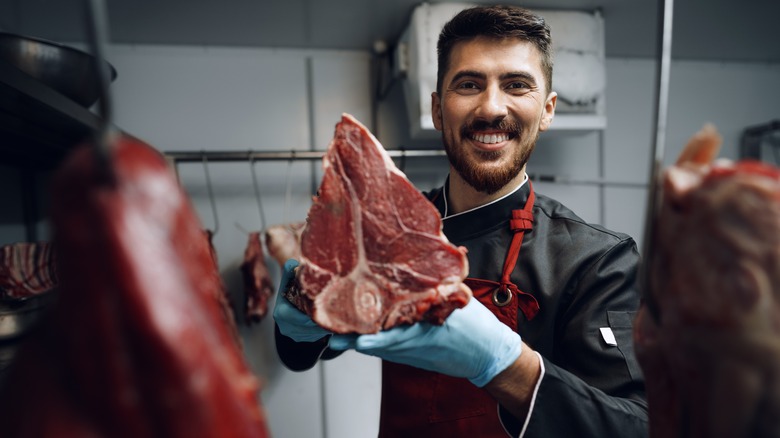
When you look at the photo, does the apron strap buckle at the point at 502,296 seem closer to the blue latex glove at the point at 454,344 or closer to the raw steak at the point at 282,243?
the blue latex glove at the point at 454,344

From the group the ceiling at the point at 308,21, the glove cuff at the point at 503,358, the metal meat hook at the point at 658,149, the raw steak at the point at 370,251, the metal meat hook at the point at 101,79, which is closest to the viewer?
the metal meat hook at the point at 101,79

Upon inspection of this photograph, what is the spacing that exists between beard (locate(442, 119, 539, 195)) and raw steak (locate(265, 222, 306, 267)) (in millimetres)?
1127

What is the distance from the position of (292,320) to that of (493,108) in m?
0.90

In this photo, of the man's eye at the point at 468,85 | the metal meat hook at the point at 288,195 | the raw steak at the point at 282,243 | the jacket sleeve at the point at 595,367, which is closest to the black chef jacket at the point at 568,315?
the jacket sleeve at the point at 595,367

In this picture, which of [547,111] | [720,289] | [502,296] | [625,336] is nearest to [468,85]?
[547,111]

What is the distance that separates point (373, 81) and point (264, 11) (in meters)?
0.76

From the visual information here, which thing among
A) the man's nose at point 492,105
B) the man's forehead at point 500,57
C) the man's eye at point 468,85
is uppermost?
the man's forehead at point 500,57

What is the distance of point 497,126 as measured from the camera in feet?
4.86

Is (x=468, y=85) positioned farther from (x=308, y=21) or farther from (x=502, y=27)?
(x=308, y=21)

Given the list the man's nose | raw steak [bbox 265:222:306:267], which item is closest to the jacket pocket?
the man's nose

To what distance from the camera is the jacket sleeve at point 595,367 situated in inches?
42.4

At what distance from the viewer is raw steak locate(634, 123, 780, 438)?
46 centimetres

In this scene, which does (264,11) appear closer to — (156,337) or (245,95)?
(245,95)

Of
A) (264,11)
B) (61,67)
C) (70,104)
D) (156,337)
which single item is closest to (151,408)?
(156,337)
